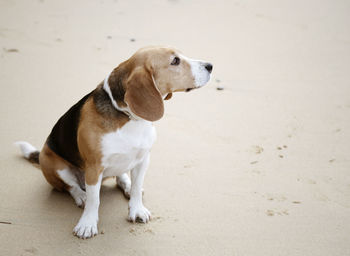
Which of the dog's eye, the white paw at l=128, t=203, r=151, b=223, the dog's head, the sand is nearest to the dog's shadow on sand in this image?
the sand

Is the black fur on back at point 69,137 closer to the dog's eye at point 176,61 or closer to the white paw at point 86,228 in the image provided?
the white paw at point 86,228

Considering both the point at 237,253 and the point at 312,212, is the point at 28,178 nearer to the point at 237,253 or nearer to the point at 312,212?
the point at 237,253

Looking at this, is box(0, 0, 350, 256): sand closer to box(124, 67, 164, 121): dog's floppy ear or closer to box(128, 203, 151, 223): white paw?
box(128, 203, 151, 223): white paw

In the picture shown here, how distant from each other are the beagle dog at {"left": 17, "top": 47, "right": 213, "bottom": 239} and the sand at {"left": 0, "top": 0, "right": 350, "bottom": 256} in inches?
15.9

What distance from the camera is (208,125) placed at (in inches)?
178

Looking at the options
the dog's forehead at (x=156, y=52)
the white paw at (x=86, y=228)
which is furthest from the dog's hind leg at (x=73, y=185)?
the dog's forehead at (x=156, y=52)

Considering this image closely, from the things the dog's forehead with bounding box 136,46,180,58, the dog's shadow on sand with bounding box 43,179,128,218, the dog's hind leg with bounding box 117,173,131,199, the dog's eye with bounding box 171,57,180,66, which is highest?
the dog's forehead with bounding box 136,46,180,58

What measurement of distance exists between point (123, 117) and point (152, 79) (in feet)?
1.12

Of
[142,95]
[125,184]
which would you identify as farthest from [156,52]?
[125,184]

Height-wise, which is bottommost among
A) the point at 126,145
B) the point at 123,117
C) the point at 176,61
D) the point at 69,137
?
the point at 69,137

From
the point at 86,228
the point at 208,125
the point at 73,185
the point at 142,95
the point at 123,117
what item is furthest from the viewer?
the point at 208,125

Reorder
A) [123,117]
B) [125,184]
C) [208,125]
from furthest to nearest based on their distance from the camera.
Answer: [208,125] → [125,184] → [123,117]

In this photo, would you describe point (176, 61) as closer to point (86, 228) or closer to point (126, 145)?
point (126, 145)

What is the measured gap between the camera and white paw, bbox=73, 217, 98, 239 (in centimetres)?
282
